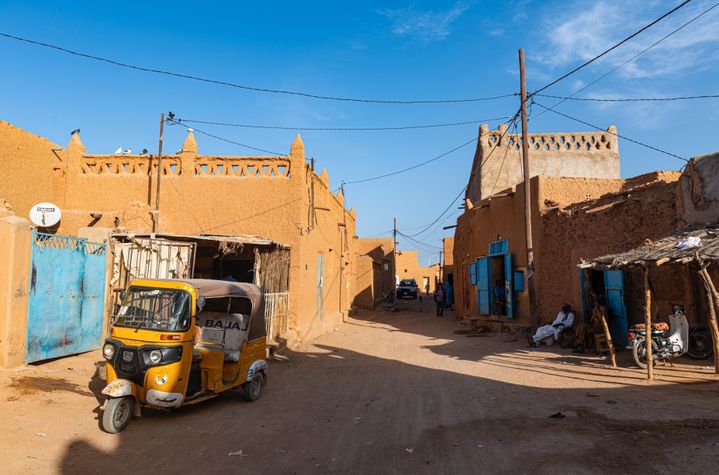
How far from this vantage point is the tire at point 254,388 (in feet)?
25.6

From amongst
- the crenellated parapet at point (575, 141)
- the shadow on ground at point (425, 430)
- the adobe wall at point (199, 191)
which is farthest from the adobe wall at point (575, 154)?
the shadow on ground at point (425, 430)

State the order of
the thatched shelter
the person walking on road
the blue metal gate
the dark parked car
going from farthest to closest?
1. the dark parked car
2. the person walking on road
3. the blue metal gate
4. the thatched shelter

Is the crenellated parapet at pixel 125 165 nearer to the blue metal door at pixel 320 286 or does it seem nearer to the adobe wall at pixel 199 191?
the adobe wall at pixel 199 191

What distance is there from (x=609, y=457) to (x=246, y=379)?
5141mm

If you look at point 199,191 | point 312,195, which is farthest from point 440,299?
point 199,191

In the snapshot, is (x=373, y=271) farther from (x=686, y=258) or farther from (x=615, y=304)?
(x=686, y=258)

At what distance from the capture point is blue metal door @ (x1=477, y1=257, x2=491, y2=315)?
18.3 m

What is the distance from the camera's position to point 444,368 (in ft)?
35.1

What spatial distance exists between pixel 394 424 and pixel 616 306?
7.89 meters

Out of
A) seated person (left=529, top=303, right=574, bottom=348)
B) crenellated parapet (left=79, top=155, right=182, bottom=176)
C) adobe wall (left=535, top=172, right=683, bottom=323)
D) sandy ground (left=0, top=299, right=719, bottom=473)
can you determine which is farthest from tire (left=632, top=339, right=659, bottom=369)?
crenellated parapet (left=79, top=155, right=182, bottom=176)

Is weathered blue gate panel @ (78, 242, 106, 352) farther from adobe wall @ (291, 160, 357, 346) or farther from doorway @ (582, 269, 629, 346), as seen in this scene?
doorway @ (582, 269, 629, 346)

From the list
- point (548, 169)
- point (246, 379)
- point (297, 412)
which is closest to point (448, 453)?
point (297, 412)

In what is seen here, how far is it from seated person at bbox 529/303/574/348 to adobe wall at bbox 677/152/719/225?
147 inches

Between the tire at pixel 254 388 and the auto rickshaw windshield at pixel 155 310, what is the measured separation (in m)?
1.79
